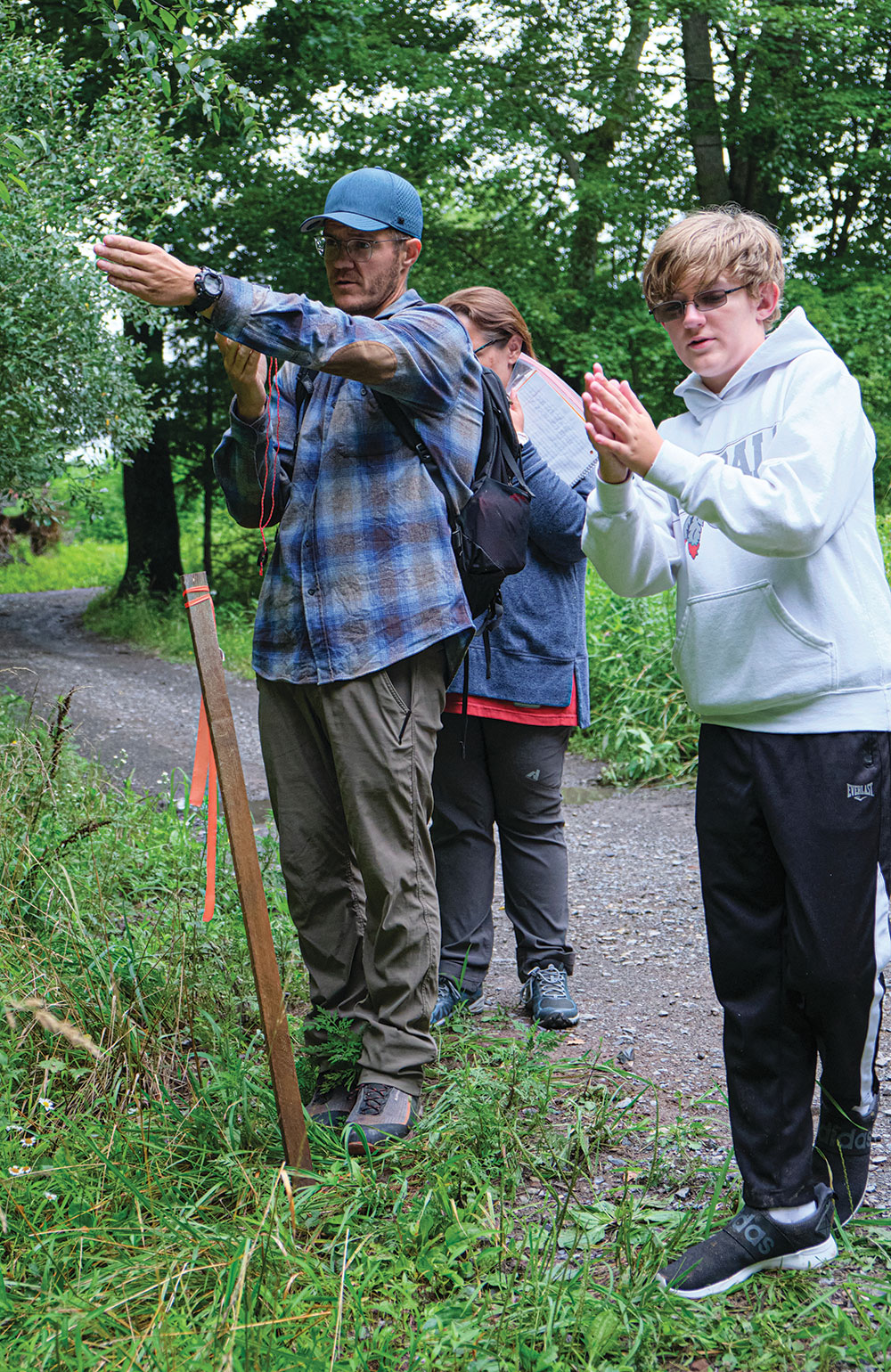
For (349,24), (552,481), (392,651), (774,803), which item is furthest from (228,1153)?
(349,24)

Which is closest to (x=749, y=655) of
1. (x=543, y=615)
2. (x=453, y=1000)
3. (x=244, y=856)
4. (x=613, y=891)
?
(x=244, y=856)

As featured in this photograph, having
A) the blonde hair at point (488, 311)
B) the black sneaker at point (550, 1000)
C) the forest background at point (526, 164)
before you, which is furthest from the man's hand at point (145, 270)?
the forest background at point (526, 164)

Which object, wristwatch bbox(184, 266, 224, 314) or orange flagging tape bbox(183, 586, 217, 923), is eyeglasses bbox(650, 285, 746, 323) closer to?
wristwatch bbox(184, 266, 224, 314)

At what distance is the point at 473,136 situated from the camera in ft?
42.0

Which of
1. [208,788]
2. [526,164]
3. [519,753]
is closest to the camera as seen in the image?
[208,788]

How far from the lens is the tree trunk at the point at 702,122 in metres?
14.0

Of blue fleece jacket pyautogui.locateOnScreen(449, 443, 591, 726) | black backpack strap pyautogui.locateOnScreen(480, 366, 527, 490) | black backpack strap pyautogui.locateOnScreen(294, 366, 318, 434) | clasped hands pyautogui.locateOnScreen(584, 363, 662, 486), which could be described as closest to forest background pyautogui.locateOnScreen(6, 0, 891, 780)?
blue fleece jacket pyautogui.locateOnScreen(449, 443, 591, 726)

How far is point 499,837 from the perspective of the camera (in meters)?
3.55

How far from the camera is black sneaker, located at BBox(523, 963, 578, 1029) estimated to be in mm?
3402

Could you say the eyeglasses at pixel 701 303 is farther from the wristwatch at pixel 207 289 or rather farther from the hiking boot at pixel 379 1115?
the hiking boot at pixel 379 1115

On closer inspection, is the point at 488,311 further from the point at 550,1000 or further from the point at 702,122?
the point at 702,122

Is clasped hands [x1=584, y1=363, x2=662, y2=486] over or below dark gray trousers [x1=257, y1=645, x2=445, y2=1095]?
over

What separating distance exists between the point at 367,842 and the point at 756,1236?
3.60 feet

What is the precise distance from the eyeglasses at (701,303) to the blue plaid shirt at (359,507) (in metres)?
0.57
